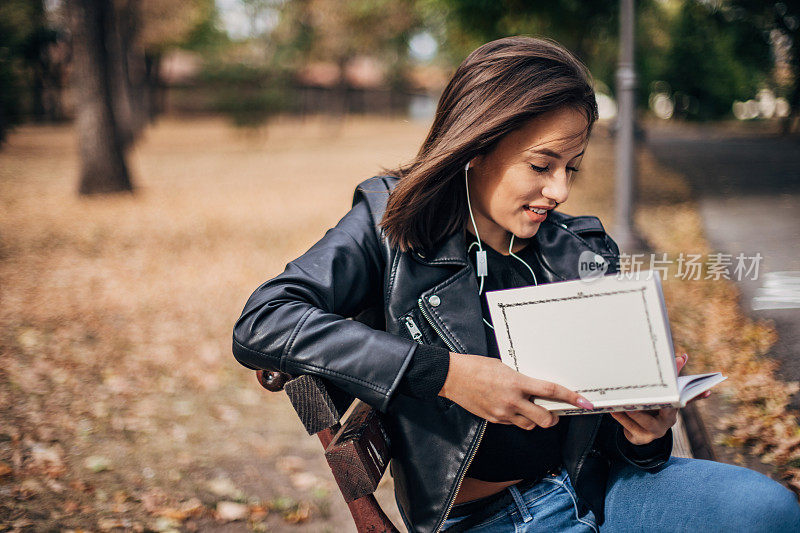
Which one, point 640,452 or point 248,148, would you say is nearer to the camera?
point 640,452

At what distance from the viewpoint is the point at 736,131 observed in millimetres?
24016

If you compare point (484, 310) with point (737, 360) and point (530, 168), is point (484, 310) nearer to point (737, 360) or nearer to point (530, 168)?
point (530, 168)

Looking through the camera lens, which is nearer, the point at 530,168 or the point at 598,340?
the point at 598,340

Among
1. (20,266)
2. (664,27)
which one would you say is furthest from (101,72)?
(664,27)

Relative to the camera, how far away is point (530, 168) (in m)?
1.75

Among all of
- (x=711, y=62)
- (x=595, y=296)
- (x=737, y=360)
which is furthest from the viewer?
(x=711, y=62)

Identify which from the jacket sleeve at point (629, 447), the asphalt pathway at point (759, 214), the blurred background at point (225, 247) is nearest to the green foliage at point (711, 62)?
the blurred background at point (225, 247)

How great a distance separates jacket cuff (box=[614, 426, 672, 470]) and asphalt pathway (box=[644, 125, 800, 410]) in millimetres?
2447

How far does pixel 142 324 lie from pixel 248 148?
22.9m

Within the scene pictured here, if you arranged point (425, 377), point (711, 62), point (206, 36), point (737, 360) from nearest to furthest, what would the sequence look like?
point (425, 377), point (737, 360), point (711, 62), point (206, 36)

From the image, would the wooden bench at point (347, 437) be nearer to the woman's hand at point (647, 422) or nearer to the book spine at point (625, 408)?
the book spine at point (625, 408)

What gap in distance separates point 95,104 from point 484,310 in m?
12.2

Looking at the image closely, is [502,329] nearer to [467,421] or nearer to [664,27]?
[467,421]

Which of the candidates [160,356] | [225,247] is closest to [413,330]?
[160,356]
